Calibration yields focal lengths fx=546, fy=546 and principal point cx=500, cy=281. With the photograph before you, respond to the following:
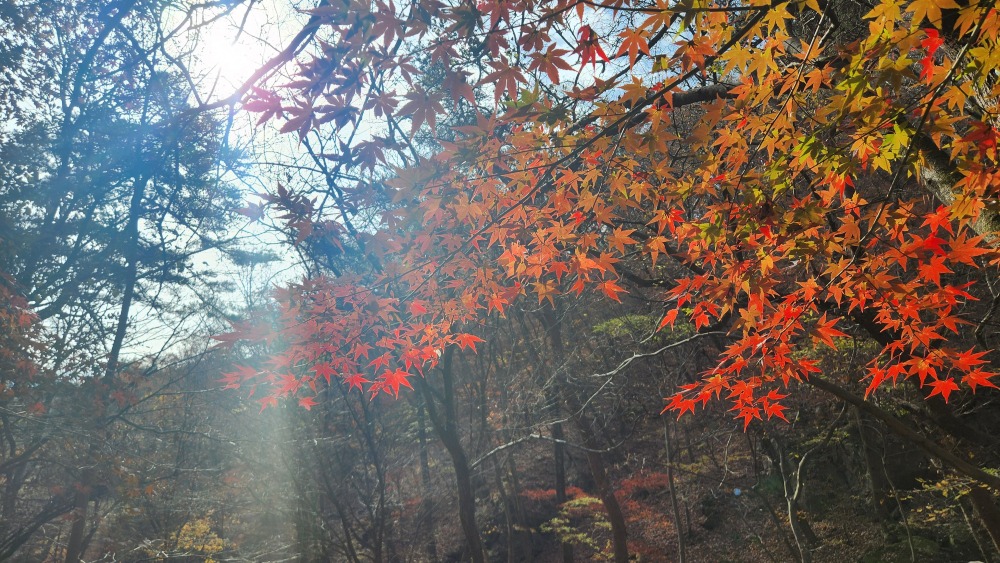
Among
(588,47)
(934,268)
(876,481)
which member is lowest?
(876,481)

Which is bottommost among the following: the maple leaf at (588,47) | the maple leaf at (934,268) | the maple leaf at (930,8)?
the maple leaf at (934,268)

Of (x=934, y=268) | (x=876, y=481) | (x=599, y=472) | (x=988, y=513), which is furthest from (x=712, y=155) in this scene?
(x=876, y=481)

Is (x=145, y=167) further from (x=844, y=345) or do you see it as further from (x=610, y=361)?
(x=844, y=345)

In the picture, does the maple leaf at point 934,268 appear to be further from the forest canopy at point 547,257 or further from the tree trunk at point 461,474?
the tree trunk at point 461,474

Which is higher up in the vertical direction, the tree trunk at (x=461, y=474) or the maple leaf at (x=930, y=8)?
the maple leaf at (x=930, y=8)

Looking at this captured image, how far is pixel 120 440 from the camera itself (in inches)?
345

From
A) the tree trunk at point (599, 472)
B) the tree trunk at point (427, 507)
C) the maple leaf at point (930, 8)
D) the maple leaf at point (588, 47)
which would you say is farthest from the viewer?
the tree trunk at point (427, 507)

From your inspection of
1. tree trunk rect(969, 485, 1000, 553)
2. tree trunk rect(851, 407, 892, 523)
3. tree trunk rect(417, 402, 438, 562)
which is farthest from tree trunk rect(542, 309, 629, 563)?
tree trunk rect(969, 485, 1000, 553)

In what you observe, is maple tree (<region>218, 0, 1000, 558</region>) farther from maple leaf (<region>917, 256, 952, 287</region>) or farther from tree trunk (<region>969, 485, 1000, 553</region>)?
tree trunk (<region>969, 485, 1000, 553</region>)

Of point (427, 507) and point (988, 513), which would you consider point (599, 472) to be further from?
point (988, 513)

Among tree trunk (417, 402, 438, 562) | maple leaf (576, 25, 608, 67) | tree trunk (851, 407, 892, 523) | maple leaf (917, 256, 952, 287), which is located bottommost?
tree trunk (851, 407, 892, 523)

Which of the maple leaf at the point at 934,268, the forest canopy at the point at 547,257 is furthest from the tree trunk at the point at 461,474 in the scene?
the maple leaf at the point at 934,268

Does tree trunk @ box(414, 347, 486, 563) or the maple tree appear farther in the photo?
tree trunk @ box(414, 347, 486, 563)

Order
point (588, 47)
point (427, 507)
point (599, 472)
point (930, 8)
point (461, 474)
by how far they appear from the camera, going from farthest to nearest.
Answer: point (427, 507)
point (599, 472)
point (461, 474)
point (588, 47)
point (930, 8)
